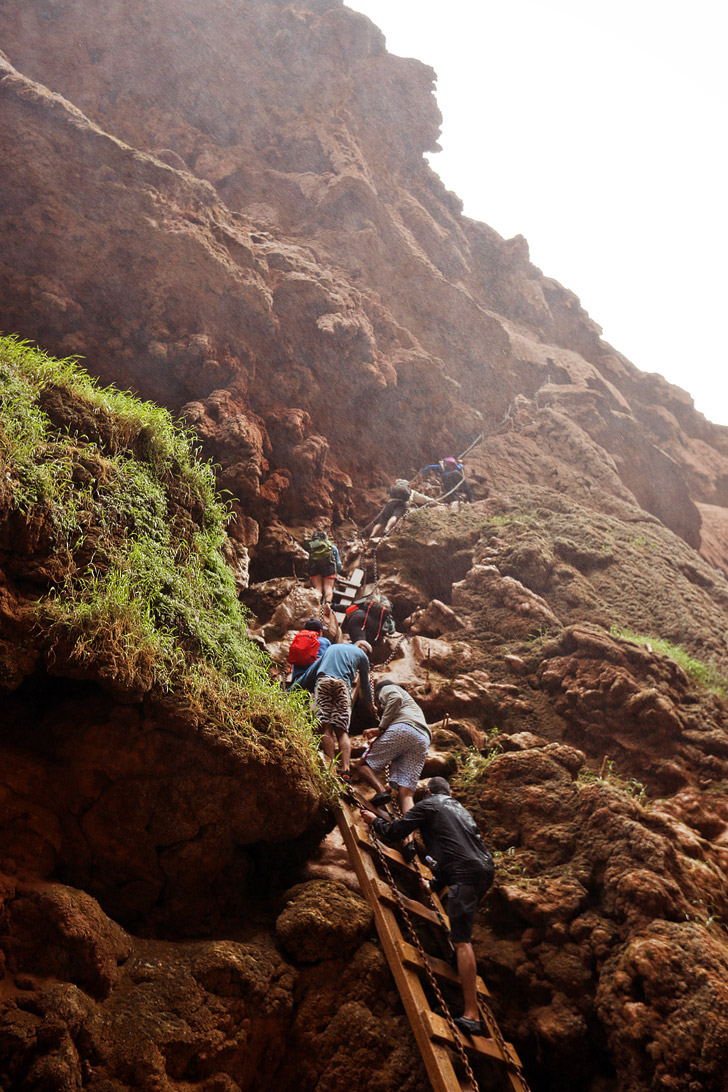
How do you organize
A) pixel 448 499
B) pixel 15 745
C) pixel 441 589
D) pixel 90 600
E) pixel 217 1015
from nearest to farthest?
pixel 217 1015, pixel 15 745, pixel 90 600, pixel 441 589, pixel 448 499

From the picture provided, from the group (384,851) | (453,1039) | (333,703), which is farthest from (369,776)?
(453,1039)

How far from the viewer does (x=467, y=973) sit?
182 inches

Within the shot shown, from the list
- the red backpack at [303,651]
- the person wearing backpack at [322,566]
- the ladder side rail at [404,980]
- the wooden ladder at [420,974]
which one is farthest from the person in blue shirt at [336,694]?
the person wearing backpack at [322,566]

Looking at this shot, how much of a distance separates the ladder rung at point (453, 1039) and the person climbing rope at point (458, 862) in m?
0.07

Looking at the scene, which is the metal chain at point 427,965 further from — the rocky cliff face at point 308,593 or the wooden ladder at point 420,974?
the rocky cliff face at point 308,593

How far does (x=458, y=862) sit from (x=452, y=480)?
11.2 meters

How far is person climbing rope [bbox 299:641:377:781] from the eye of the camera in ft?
20.4

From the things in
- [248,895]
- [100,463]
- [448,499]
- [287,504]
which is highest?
[448,499]

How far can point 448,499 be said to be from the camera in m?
14.9

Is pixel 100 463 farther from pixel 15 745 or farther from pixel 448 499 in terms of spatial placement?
pixel 448 499

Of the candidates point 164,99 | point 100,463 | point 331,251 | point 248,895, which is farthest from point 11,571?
point 164,99

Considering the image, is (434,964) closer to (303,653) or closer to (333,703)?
(333,703)

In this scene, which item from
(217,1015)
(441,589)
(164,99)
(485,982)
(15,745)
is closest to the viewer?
(217,1015)

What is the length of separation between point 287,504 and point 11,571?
25.2 ft
